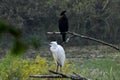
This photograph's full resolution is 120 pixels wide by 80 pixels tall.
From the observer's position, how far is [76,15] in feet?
70.9

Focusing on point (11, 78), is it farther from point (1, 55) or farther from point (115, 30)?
point (115, 30)

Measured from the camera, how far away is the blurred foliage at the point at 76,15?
68.4 ft

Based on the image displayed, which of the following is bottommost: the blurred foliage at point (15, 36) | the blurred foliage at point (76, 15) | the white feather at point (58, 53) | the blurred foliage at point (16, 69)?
the blurred foliage at point (76, 15)

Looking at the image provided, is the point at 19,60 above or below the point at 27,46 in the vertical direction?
below

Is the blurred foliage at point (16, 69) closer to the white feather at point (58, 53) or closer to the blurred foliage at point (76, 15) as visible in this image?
the white feather at point (58, 53)

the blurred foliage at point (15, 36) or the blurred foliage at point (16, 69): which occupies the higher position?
the blurred foliage at point (15, 36)

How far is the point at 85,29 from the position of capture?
21.2 m

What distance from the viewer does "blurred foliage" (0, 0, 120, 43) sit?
20859 mm

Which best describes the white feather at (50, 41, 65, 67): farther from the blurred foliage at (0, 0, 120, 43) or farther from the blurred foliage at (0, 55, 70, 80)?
the blurred foliage at (0, 0, 120, 43)

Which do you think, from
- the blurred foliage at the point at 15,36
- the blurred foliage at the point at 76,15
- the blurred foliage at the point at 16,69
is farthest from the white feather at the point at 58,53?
the blurred foliage at the point at 76,15

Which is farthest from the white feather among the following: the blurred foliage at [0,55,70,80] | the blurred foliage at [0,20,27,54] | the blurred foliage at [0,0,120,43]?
the blurred foliage at [0,0,120,43]

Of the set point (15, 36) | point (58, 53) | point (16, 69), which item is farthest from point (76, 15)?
point (15, 36)

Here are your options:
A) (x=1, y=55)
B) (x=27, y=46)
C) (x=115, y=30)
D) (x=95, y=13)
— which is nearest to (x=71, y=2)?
(x=95, y=13)

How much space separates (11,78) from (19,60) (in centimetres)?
37
